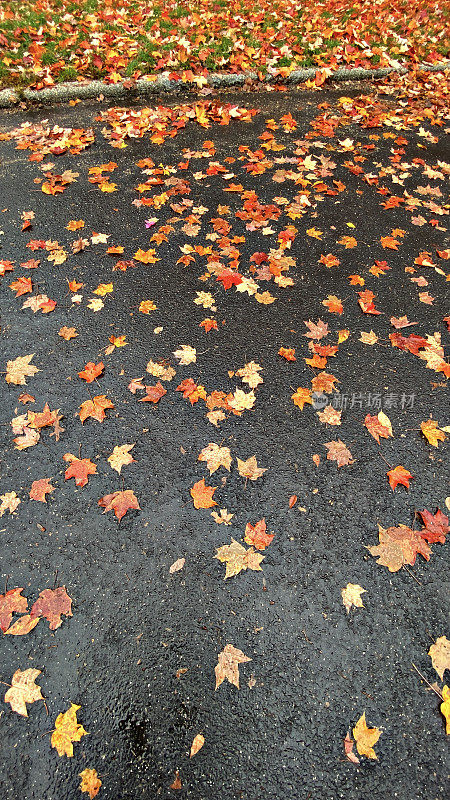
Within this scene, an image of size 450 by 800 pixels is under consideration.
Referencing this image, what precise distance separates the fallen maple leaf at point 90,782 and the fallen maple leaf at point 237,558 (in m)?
0.88

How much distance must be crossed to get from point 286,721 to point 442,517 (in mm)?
1245

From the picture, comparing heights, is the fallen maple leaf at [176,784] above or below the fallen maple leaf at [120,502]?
below

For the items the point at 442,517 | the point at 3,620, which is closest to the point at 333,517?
the point at 442,517

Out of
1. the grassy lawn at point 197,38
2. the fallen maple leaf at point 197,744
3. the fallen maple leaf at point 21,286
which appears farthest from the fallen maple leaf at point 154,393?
the grassy lawn at point 197,38

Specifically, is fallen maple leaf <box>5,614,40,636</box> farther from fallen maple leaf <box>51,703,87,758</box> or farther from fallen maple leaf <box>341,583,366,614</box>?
fallen maple leaf <box>341,583,366,614</box>

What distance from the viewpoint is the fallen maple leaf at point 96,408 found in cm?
264

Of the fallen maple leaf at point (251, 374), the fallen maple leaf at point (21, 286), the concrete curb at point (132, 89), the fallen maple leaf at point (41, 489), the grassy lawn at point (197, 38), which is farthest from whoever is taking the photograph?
the grassy lawn at point (197, 38)

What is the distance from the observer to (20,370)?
113 inches

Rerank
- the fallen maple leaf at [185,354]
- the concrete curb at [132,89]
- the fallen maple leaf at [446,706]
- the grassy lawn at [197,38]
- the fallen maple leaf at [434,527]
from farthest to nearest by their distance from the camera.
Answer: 1. the grassy lawn at [197,38]
2. the concrete curb at [132,89]
3. the fallen maple leaf at [185,354]
4. the fallen maple leaf at [434,527]
5. the fallen maple leaf at [446,706]

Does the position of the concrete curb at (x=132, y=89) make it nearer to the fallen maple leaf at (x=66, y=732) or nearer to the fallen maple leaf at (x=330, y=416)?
the fallen maple leaf at (x=330, y=416)

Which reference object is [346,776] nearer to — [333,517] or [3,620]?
[333,517]

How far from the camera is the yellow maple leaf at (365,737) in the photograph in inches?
66.1

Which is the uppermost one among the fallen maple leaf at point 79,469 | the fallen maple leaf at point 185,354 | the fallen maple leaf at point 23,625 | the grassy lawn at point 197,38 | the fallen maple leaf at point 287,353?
the grassy lawn at point 197,38

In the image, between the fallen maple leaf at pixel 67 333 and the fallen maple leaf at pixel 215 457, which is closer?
the fallen maple leaf at pixel 215 457
